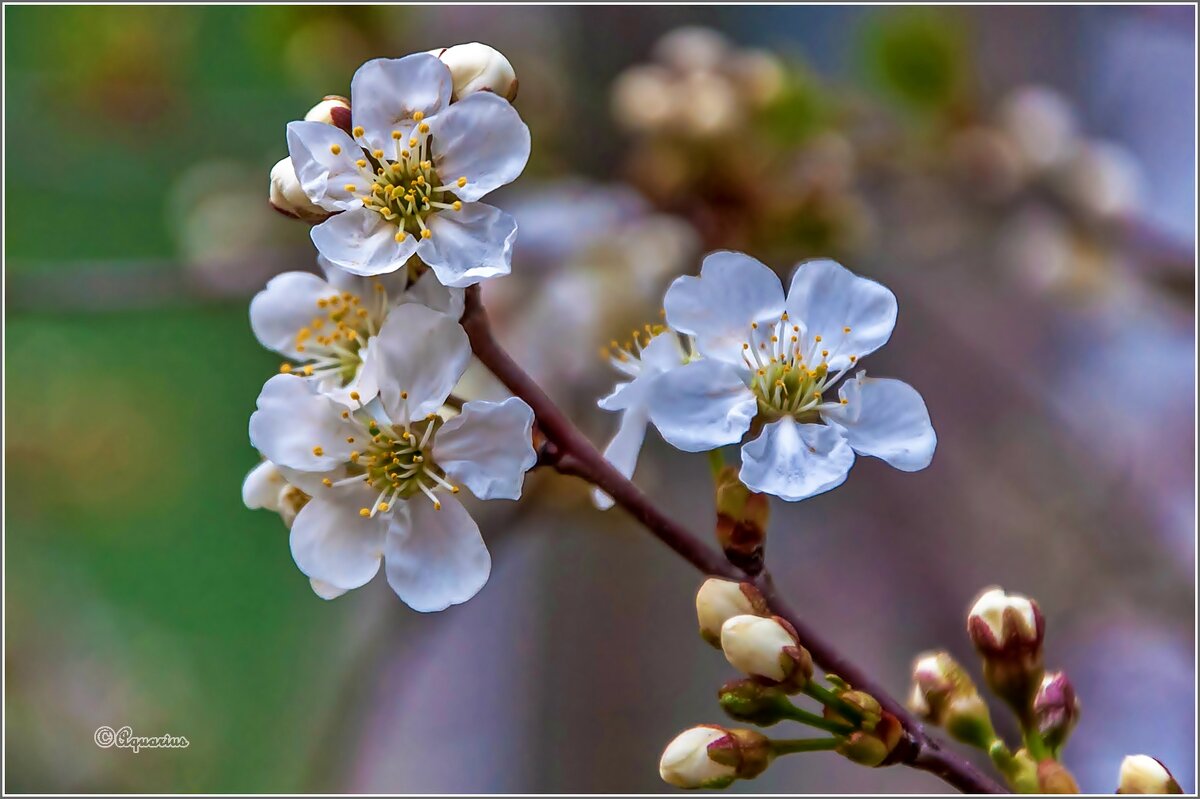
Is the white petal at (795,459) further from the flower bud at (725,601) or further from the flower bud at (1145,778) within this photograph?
the flower bud at (1145,778)

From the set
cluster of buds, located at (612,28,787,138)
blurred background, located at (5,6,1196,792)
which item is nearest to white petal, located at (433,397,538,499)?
blurred background, located at (5,6,1196,792)

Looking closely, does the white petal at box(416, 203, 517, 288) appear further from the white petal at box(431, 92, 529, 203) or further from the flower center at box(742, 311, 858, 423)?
the flower center at box(742, 311, 858, 423)

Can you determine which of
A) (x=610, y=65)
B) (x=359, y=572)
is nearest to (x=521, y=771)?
(x=610, y=65)

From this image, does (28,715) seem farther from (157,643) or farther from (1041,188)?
(1041,188)

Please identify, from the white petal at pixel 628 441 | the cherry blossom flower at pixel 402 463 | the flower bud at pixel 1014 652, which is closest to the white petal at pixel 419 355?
the cherry blossom flower at pixel 402 463

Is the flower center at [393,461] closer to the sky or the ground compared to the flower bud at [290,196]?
closer to the ground

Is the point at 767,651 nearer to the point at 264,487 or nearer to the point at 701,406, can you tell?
the point at 701,406

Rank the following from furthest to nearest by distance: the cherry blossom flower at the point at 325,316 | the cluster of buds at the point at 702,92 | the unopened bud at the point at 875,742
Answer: the cluster of buds at the point at 702,92 → the cherry blossom flower at the point at 325,316 → the unopened bud at the point at 875,742
